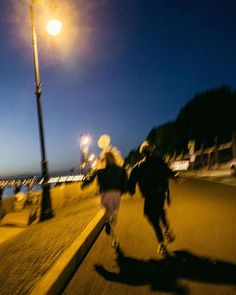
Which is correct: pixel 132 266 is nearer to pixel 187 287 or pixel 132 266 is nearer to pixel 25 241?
pixel 187 287

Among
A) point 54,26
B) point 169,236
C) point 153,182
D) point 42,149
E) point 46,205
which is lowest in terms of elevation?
point 169,236

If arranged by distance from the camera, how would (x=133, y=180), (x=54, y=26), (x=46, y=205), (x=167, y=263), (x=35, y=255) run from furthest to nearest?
(x=46, y=205)
(x=54, y=26)
(x=35, y=255)
(x=133, y=180)
(x=167, y=263)

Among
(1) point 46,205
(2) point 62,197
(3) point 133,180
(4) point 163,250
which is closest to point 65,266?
(4) point 163,250

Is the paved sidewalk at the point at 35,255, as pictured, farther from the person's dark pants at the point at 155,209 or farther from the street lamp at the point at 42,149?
the street lamp at the point at 42,149

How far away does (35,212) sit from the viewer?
15.6 metres

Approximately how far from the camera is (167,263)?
5820 millimetres

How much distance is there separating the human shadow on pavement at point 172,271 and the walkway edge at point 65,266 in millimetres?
439

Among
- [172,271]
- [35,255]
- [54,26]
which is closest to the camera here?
[172,271]

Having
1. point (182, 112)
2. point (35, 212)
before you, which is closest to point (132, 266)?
point (35, 212)

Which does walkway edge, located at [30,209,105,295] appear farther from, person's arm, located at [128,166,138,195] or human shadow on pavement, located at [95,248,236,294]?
person's arm, located at [128,166,138,195]

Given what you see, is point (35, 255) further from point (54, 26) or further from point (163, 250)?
point (54, 26)

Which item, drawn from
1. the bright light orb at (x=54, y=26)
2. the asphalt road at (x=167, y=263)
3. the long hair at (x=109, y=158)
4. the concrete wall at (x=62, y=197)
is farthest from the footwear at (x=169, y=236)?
the concrete wall at (x=62, y=197)

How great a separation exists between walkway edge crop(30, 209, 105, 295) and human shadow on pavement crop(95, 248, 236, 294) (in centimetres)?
44

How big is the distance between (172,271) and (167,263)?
364 millimetres
